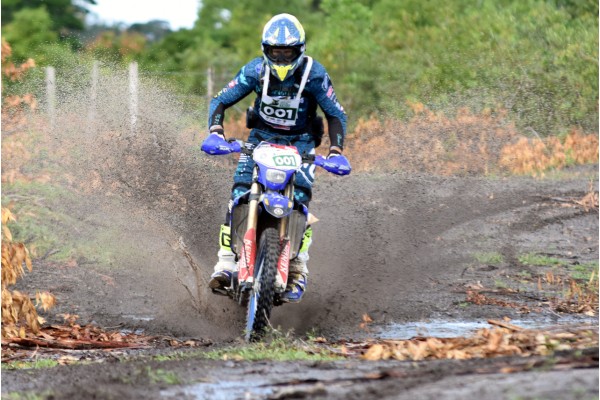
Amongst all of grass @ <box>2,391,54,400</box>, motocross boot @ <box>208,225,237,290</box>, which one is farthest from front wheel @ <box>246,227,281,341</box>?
grass @ <box>2,391,54,400</box>

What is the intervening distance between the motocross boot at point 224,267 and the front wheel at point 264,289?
0.75m

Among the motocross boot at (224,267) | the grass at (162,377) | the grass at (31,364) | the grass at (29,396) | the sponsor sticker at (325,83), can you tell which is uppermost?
the sponsor sticker at (325,83)

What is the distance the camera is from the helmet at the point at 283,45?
27.6ft

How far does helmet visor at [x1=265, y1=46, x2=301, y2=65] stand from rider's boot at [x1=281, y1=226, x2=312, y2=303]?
4.79ft

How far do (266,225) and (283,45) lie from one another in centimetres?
139

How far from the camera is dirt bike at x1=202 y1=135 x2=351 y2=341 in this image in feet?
25.5

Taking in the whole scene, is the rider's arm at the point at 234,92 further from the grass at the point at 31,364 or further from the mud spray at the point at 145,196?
the grass at the point at 31,364

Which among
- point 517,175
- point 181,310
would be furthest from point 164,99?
point 517,175

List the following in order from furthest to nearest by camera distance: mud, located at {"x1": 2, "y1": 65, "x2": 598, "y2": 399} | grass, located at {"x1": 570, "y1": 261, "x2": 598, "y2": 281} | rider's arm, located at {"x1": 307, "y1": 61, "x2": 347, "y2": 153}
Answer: grass, located at {"x1": 570, "y1": 261, "x2": 598, "y2": 281} → rider's arm, located at {"x1": 307, "y1": 61, "x2": 347, "y2": 153} → mud, located at {"x1": 2, "y1": 65, "x2": 598, "y2": 399}

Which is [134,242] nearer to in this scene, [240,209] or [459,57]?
[240,209]

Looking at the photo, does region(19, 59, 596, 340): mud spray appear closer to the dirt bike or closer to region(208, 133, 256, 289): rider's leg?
region(208, 133, 256, 289): rider's leg

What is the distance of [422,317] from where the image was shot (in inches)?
378

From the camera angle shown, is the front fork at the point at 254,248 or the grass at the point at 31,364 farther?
the front fork at the point at 254,248

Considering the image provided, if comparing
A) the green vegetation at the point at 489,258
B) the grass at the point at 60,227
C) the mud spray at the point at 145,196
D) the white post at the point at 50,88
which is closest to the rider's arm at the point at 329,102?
the mud spray at the point at 145,196
